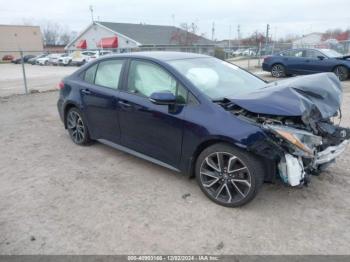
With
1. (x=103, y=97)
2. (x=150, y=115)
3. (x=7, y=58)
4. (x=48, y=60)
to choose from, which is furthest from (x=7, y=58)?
(x=150, y=115)

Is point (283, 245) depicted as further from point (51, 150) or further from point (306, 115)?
point (51, 150)

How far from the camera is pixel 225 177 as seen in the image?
11.4 ft

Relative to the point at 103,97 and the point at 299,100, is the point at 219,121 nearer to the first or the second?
the point at 299,100

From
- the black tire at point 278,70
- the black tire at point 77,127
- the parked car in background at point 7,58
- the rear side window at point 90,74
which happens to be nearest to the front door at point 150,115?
the rear side window at point 90,74

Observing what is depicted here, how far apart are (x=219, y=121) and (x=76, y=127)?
294cm

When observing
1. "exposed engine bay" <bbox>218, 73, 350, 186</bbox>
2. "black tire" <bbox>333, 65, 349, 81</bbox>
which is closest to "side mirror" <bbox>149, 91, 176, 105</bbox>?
"exposed engine bay" <bbox>218, 73, 350, 186</bbox>

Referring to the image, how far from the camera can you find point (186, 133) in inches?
144

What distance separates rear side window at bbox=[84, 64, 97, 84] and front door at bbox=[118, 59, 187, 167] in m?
0.88

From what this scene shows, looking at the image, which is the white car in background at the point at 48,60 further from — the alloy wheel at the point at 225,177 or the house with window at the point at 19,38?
the alloy wheel at the point at 225,177

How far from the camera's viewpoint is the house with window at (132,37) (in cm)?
4281

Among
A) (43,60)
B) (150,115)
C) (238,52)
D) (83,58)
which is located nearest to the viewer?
(150,115)

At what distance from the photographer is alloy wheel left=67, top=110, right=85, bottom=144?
533 cm

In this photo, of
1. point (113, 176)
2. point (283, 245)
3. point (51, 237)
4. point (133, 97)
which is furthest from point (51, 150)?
point (283, 245)

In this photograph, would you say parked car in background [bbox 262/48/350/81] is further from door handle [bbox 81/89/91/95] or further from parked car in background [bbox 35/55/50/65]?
parked car in background [bbox 35/55/50/65]
